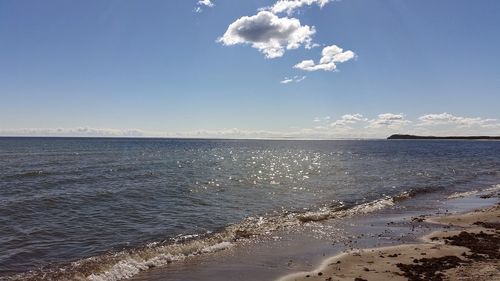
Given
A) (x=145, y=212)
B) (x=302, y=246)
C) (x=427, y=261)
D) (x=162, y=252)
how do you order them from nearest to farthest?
(x=427, y=261) → (x=162, y=252) → (x=302, y=246) → (x=145, y=212)

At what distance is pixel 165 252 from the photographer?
1532cm

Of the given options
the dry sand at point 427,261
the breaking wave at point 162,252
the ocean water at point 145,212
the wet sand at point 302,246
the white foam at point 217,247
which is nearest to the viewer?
the dry sand at point 427,261

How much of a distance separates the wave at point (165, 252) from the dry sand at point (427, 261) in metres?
4.57

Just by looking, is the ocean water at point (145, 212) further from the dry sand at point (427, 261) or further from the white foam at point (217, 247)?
the dry sand at point (427, 261)

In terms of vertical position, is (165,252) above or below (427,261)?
below

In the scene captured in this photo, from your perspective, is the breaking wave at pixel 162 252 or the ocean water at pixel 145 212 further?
the ocean water at pixel 145 212

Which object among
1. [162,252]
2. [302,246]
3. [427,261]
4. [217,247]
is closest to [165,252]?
[162,252]

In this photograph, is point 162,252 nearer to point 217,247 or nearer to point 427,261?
point 217,247

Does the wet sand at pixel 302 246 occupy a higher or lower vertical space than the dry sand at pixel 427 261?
lower

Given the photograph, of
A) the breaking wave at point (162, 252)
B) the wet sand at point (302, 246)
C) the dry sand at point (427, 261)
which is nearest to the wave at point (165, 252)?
the breaking wave at point (162, 252)

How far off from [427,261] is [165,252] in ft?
28.7

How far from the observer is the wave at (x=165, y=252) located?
13.0 m

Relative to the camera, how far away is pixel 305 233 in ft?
60.1

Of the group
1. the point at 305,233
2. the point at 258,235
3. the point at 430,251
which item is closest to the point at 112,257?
the point at 258,235
